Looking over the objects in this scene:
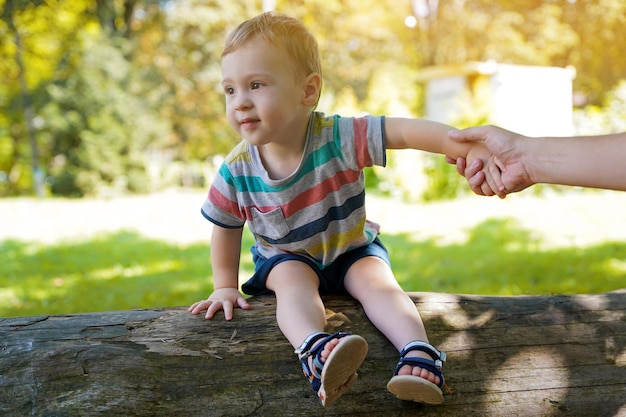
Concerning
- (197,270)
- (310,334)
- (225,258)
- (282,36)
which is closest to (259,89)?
(282,36)

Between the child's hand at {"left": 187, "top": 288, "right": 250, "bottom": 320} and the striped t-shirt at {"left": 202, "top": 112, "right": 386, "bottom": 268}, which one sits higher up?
the striped t-shirt at {"left": 202, "top": 112, "right": 386, "bottom": 268}

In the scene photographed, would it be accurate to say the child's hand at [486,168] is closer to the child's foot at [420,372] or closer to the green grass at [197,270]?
the child's foot at [420,372]

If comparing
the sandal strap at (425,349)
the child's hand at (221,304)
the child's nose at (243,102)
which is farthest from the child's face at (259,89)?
the sandal strap at (425,349)

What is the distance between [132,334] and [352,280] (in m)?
0.84

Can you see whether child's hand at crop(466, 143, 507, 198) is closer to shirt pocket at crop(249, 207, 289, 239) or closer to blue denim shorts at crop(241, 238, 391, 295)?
blue denim shorts at crop(241, 238, 391, 295)

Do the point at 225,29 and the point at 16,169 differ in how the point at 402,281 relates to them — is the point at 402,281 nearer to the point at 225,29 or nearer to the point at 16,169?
the point at 225,29

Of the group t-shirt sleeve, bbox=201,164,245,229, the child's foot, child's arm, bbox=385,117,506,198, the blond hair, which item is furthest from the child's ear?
the child's foot

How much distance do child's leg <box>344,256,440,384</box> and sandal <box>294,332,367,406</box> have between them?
6.9 inches

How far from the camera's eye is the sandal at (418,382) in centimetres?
177

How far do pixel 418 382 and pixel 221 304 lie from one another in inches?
33.0

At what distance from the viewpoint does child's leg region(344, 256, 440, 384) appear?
2039 millimetres

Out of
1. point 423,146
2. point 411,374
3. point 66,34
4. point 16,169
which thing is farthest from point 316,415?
point 16,169

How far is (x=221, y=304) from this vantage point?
229 centimetres

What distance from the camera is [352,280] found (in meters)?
2.40
